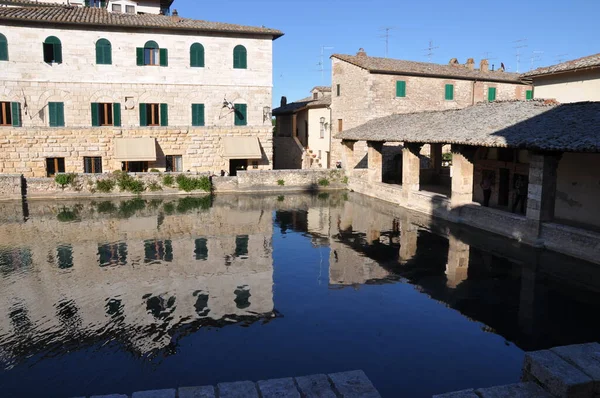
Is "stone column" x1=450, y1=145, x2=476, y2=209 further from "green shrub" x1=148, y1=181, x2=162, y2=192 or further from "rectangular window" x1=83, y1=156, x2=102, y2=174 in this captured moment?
"rectangular window" x1=83, y1=156, x2=102, y2=174

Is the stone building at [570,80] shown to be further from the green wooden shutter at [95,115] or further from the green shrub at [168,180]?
the green wooden shutter at [95,115]

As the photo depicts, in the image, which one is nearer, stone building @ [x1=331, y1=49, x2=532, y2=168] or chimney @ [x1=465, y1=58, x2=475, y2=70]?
stone building @ [x1=331, y1=49, x2=532, y2=168]

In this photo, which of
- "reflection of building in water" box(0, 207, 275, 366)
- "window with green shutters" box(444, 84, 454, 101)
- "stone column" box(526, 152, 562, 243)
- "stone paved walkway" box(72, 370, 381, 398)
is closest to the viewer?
"stone paved walkway" box(72, 370, 381, 398)

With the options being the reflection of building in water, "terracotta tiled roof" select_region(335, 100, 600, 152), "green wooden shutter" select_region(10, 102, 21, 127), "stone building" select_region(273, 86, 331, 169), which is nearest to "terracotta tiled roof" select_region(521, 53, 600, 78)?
"terracotta tiled roof" select_region(335, 100, 600, 152)

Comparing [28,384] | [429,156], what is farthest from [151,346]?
[429,156]

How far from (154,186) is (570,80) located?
20.7 metres

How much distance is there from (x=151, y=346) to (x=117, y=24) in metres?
23.9

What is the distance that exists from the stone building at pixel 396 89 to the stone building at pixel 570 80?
915 centimetres

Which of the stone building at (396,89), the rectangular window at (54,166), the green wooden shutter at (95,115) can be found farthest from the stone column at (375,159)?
the rectangular window at (54,166)

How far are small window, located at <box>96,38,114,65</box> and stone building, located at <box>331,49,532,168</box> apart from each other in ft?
49.2

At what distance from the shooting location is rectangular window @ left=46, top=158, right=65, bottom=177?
28656mm

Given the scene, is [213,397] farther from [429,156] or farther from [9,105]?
[429,156]

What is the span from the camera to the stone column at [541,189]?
15508 millimetres

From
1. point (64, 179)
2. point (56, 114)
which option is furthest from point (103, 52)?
point (64, 179)
